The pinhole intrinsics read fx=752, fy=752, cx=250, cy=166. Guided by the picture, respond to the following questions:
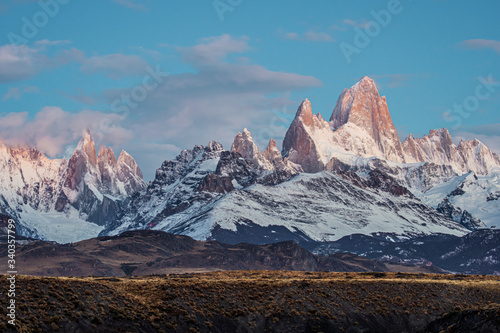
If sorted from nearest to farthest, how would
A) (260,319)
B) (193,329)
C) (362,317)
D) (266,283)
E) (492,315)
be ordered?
(492,315) → (193,329) → (260,319) → (362,317) → (266,283)

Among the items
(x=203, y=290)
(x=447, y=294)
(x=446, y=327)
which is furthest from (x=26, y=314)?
(x=447, y=294)

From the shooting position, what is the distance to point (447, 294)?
12794 centimetres

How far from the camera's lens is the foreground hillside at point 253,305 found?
83938 millimetres

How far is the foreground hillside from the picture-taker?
83.9 meters

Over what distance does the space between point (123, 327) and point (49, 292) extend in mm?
9955

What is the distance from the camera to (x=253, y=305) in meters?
108

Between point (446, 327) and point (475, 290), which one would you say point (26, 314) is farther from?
point (475, 290)

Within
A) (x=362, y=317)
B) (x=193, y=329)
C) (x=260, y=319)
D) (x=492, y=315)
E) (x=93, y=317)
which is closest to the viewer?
(x=492, y=315)
